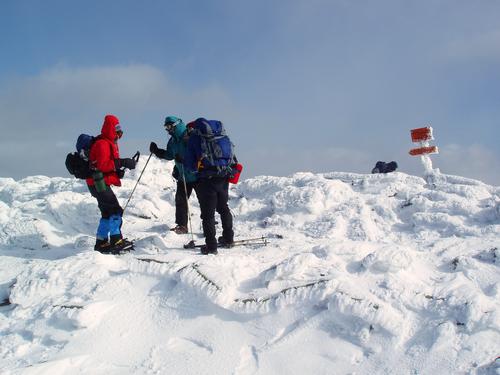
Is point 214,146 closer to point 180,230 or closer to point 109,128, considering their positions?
point 109,128

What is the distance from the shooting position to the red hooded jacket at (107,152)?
6.43 m

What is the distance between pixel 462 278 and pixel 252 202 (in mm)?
5742

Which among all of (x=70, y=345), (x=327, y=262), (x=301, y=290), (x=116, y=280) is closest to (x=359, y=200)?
(x=327, y=262)

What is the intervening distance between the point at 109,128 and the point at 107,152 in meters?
0.41

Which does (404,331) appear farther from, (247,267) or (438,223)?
(438,223)

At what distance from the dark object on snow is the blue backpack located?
726 cm

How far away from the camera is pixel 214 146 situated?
602 centimetres

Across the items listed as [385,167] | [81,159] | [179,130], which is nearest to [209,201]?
[179,130]

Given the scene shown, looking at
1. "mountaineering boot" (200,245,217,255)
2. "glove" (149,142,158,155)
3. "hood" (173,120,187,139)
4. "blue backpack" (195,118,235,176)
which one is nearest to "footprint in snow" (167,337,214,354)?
"mountaineering boot" (200,245,217,255)

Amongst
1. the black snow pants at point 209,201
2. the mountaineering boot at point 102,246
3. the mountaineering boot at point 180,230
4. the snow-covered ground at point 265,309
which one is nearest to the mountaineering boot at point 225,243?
the snow-covered ground at point 265,309

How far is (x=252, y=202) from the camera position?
32.3ft

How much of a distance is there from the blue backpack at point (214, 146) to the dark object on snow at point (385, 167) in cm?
726

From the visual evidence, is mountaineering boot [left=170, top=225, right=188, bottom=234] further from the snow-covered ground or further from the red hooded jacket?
the red hooded jacket

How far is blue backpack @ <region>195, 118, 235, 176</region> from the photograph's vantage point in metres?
5.97
